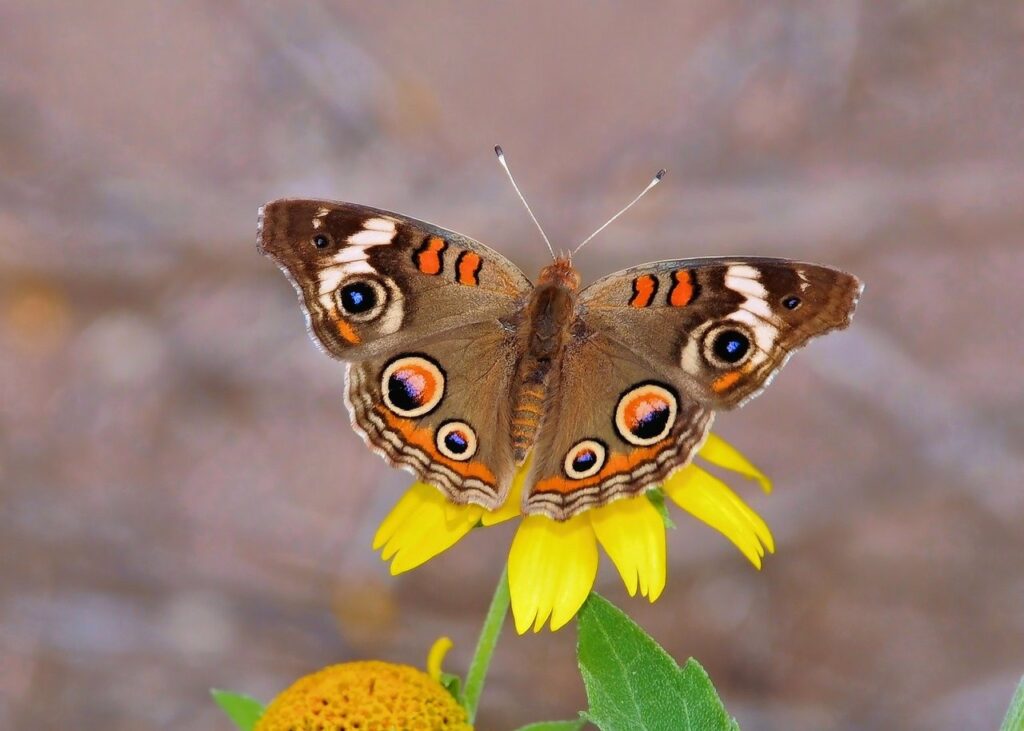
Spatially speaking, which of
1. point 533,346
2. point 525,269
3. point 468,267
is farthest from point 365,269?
point 525,269

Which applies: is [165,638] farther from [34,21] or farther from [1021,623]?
[1021,623]

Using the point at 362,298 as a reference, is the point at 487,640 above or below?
below

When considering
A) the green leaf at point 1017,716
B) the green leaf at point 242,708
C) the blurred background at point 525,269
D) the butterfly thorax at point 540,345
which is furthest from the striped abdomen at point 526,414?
the blurred background at point 525,269

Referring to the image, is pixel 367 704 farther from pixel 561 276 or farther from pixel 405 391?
pixel 561 276

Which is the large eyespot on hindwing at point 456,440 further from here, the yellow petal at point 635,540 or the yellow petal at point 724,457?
the yellow petal at point 724,457

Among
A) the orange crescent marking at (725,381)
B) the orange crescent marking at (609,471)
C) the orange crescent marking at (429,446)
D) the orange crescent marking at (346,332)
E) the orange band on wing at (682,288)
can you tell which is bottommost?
the orange crescent marking at (609,471)

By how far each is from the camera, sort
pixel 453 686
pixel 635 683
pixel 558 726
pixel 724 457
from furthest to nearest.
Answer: pixel 724 457 < pixel 453 686 < pixel 558 726 < pixel 635 683

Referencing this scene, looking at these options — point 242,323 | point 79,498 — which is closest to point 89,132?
point 242,323
